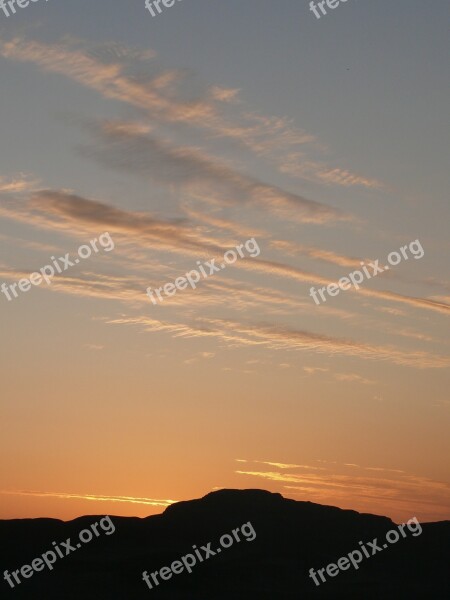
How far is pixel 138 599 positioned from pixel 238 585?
608 centimetres

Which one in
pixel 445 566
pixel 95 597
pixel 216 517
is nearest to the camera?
pixel 95 597

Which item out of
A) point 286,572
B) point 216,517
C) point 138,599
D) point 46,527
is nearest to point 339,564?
point 286,572

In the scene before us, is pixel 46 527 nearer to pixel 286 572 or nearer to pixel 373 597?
pixel 286 572

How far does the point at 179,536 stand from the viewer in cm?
6669

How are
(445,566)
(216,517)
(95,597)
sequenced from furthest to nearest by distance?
(216,517) < (445,566) < (95,597)

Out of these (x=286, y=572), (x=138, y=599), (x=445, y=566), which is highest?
(x=138, y=599)

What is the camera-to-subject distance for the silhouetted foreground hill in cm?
6094

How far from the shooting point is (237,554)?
64688 millimetres

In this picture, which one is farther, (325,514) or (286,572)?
(325,514)

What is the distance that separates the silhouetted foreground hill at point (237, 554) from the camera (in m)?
60.9

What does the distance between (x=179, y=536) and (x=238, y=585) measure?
6452 millimetres

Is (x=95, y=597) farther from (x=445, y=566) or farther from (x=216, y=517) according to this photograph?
(x=445, y=566)

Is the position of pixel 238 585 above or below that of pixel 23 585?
below

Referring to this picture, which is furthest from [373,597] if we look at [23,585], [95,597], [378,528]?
[23,585]
